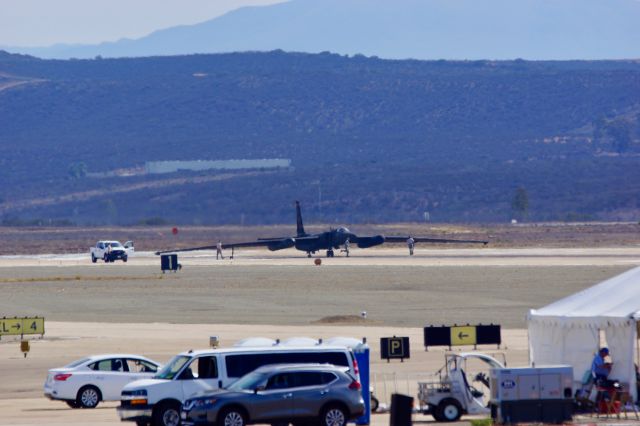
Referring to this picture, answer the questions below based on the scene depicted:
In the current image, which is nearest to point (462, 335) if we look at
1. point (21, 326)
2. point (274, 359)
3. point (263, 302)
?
point (274, 359)

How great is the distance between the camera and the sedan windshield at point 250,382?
2372 cm

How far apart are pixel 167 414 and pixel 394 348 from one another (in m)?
11.0

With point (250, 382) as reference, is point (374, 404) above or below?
below

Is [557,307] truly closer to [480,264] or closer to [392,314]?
[392,314]

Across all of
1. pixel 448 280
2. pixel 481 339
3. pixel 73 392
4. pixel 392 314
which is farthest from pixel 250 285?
pixel 73 392

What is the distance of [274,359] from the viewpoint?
84.0 ft

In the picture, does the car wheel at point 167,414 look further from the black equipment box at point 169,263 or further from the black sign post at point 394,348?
the black equipment box at point 169,263

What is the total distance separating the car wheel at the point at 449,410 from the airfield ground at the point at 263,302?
69 centimetres

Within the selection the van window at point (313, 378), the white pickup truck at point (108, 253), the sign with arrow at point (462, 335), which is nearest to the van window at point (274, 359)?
the van window at point (313, 378)

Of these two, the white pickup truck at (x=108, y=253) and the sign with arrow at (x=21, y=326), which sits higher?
the sign with arrow at (x=21, y=326)

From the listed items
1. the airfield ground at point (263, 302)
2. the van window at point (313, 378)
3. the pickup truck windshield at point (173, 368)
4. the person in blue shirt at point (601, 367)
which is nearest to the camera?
the van window at point (313, 378)

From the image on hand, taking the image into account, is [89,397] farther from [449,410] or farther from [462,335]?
[462,335]

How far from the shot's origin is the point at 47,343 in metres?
42.0

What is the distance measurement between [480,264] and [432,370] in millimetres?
49029
